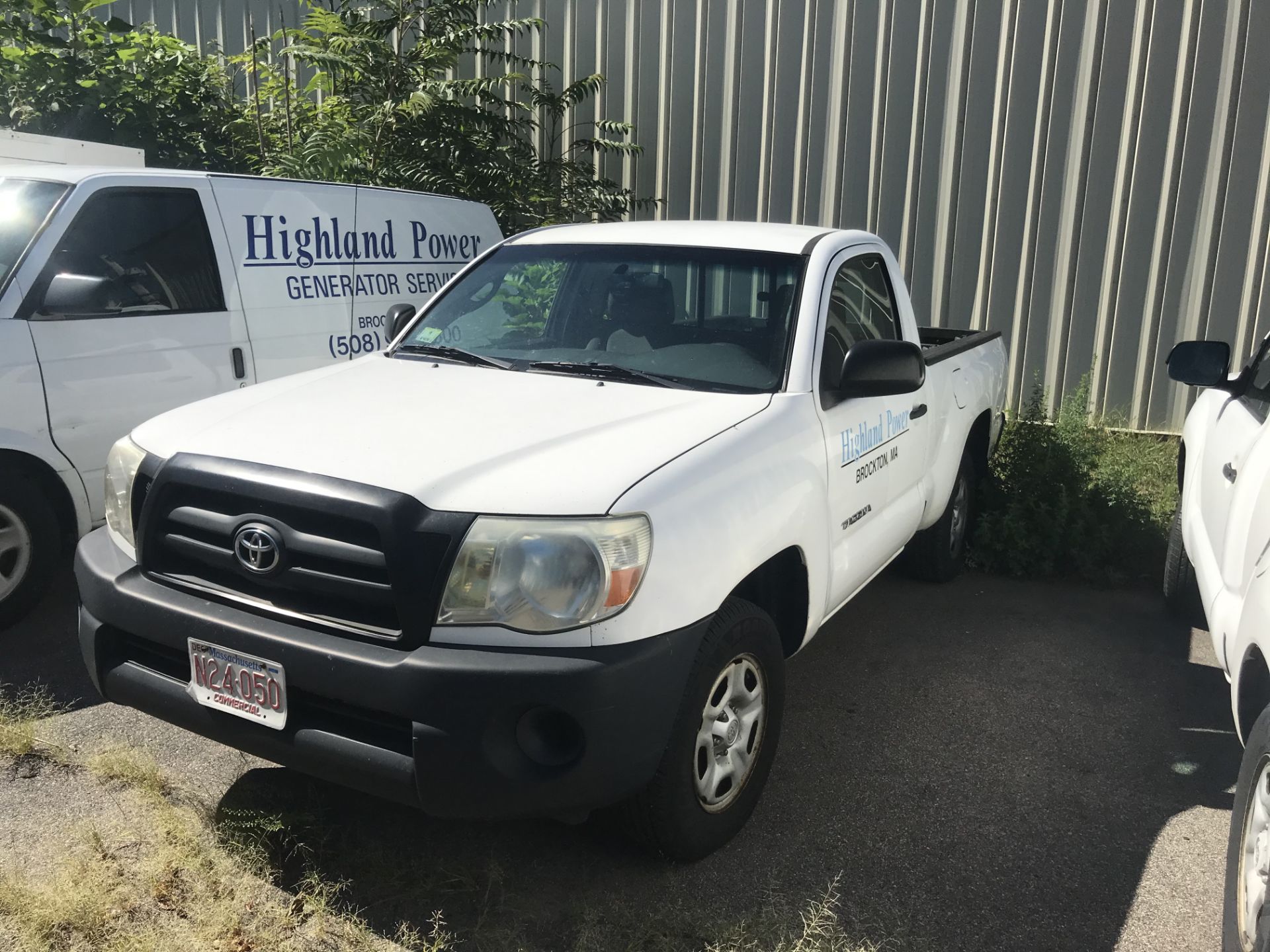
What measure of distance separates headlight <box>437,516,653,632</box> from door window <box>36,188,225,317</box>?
Answer: 283 centimetres

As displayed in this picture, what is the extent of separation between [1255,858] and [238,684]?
2501mm

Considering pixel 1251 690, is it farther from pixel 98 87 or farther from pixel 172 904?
pixel 98 87

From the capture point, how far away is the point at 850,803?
346 cm

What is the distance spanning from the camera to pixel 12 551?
448cm

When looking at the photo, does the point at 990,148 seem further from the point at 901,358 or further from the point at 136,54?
the point at 136,54

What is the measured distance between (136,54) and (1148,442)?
28.4 ft

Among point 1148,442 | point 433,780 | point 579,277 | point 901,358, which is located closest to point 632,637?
point 433,780

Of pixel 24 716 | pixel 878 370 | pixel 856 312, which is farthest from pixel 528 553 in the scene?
pixel 24 716

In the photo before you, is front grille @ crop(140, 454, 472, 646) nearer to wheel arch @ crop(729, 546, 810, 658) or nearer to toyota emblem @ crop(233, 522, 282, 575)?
toyota emblem @ crop(233, 522, 282, 575)

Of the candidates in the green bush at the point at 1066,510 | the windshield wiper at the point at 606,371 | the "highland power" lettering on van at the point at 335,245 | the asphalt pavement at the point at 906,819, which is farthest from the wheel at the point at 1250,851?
the "highland power" lettering on van at the point at 335,245

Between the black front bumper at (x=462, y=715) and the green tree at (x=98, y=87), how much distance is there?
7.10 meters

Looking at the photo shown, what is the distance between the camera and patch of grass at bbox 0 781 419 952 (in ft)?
8.87

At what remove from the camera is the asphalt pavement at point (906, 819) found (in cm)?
291

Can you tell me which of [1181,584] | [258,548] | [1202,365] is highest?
[1202,365]
